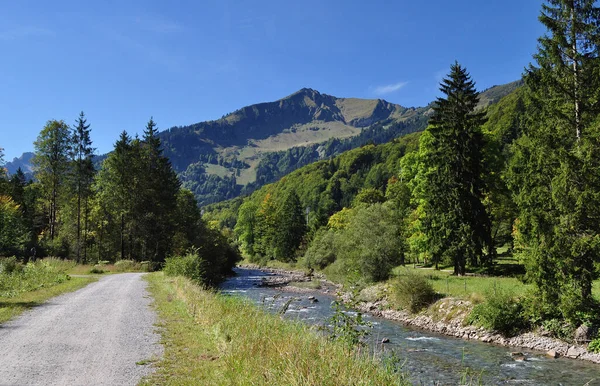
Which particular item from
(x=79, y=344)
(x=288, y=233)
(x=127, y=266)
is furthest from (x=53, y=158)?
(x=288, y=233)

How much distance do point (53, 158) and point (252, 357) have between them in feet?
145

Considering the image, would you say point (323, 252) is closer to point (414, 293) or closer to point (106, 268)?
point (106, 268)

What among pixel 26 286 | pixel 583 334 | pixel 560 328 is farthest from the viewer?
pixel 26 286

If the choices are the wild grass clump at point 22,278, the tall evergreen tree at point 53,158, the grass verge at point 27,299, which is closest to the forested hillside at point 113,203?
the tall evergreen tree at point 53,158

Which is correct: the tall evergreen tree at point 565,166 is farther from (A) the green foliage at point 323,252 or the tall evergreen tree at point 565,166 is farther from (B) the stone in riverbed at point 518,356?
(A) the green foliage at point 323,252

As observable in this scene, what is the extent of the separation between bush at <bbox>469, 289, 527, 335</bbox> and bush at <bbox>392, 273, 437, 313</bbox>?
19.0 feet

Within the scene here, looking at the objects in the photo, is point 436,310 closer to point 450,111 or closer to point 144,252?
point 450,111

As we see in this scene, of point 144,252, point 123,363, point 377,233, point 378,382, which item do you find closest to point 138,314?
point 123,363

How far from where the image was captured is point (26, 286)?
1955 centimetres

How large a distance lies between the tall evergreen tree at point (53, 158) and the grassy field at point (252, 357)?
38.3m

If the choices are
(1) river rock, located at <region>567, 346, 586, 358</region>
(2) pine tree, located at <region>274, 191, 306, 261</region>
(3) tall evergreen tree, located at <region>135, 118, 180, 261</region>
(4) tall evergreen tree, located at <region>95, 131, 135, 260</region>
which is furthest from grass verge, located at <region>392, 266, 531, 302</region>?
(2) pine tree, located at <region>274, 191, 306, 261</region>

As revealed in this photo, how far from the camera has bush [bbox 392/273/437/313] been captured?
28.0m

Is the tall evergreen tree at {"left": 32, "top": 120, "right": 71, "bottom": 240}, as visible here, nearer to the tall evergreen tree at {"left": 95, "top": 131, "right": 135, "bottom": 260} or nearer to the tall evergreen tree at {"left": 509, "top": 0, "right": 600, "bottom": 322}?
the tall evergreen tree at {"left": 95, "top": 131, "right": 135, "bottom": 260}

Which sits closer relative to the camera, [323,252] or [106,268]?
[106,268]
